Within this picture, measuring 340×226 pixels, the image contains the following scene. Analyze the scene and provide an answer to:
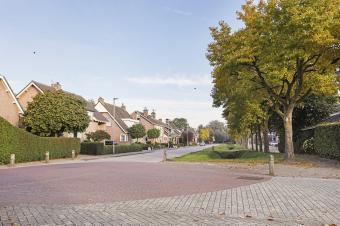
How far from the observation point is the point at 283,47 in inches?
859

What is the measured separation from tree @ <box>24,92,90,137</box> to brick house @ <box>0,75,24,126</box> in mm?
4427

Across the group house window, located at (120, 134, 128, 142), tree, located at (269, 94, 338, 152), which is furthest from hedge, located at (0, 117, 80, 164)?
house window, located at (120, 134, 128, 142)

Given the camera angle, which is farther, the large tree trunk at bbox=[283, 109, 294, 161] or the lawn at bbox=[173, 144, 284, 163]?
the lawn at bbox=[173, 144, 284, 163]

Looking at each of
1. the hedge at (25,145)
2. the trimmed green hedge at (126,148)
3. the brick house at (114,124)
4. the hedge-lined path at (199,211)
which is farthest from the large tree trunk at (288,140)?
the brick house at (114,124)

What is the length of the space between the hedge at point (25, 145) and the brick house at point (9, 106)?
9870 mm

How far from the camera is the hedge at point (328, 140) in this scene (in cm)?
2602

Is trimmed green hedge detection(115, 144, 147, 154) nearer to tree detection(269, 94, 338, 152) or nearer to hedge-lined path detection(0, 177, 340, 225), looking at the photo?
tree detection(269, 94, 338, 152)

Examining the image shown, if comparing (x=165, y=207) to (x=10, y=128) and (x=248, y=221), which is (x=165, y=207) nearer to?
(x=248, y=221)

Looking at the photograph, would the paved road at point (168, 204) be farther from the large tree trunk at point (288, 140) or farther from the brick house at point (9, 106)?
the brick house at point (9, 106)

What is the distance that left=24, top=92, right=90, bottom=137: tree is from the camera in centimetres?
3619

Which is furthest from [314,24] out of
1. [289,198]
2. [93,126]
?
[93,126]

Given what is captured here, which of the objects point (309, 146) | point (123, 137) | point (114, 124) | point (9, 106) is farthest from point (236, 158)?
point (123, 137)

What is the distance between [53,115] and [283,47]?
24.5 meters

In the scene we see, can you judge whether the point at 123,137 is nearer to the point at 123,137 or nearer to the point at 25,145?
the point at 123,137
